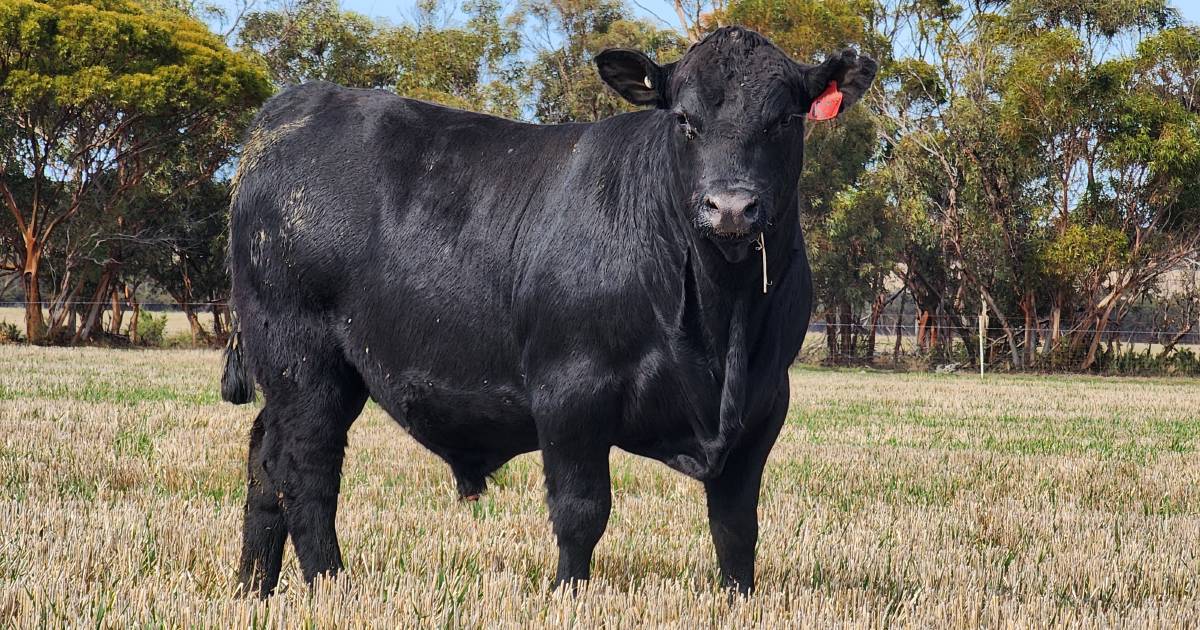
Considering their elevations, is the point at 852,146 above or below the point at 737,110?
above

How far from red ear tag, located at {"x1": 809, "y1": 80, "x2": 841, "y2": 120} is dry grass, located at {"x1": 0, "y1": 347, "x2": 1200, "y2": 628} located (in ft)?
5.88

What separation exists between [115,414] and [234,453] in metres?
2.98

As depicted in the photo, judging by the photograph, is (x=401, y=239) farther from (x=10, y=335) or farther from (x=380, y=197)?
(x=10, y=335)

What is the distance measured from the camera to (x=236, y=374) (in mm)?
5527

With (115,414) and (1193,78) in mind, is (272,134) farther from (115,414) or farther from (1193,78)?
(1193,78)

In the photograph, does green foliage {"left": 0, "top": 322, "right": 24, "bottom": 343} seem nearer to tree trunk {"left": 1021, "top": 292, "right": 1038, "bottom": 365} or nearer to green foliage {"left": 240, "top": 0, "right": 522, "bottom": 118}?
green foliage {"left": 240, "top": 0, "right": 522, "bottom": 118}

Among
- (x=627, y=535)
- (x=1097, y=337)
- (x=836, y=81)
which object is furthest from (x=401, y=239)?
(x=1097, y=337)

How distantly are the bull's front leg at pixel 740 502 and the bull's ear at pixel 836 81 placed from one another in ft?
3.60

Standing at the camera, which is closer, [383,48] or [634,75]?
[634,75]

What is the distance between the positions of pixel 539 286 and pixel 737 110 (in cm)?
100

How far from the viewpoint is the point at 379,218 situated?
5000 mm

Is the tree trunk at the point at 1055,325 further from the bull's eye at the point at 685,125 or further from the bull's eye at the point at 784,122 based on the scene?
the bull's eye at the point at 685,125

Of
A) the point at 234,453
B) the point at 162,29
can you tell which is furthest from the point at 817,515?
the point at 162,29

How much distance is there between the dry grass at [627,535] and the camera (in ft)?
13.1
